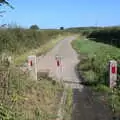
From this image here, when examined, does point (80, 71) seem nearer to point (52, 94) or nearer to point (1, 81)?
point (52, 94)

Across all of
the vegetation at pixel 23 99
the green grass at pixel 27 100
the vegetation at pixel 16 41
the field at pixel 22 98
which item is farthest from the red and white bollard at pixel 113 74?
the vegetation at pixel 16 41

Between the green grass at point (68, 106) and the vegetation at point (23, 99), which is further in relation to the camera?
the green grass at point (68, 106)

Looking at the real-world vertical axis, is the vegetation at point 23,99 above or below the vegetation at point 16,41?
below

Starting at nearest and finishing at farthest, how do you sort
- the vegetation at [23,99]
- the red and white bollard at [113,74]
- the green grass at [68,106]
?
the vegetation at [23,99] < the green grass at [68,106] < the red and white bollard at [113,74]

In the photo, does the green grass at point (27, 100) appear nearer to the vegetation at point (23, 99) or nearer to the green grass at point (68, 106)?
the vegetation at point (23, 99)

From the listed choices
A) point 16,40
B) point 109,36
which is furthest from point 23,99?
point 109,36

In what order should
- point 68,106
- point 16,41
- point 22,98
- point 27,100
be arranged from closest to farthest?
point 22,98
point 27,100
point 68,106
point 16,41

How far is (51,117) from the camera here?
10.6m

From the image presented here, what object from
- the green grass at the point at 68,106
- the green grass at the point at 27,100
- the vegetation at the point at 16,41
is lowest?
the green grass at the point at 68,106

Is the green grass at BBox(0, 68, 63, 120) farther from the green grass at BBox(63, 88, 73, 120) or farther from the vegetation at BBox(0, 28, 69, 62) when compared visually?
the vegetation at BBox(0, 28, 69, 62)

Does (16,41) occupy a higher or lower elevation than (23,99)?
higher

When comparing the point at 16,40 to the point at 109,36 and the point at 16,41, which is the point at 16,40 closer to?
the point at 16,41

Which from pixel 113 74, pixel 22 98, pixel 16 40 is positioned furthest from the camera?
pixel 16 40

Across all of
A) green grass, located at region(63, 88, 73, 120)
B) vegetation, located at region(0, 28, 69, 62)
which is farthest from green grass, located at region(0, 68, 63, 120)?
vegetation, located at region(0, 28, 69, 62)
